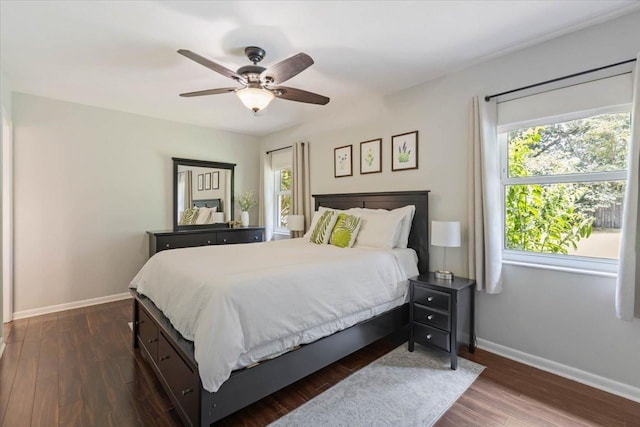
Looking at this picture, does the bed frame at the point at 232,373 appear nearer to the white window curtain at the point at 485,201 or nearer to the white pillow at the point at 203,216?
the white window curtain at the point at 485,201

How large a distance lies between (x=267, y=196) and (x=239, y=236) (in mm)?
989

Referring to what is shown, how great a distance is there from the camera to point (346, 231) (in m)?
3.13

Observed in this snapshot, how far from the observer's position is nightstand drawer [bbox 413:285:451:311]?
2460 mm

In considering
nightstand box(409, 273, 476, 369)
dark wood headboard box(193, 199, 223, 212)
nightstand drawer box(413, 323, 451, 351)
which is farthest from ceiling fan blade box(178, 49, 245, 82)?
dark wood headboard box(193, 199, 223, 212)

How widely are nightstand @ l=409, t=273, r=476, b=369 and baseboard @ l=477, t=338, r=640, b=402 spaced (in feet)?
0.66

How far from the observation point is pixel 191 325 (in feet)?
5.64

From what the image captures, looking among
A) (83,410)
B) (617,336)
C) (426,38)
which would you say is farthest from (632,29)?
(83,410)

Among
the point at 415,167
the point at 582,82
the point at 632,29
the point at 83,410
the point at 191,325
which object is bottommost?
the point at 83,410

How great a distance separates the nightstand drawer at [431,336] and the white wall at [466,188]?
564 millimetres

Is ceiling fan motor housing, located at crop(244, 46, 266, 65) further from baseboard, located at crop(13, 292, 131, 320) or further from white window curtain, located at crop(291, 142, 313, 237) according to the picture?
baseboard, located at crop(13, 292, 131, 320)

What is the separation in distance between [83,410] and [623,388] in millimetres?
3555

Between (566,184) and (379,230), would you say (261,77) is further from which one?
(566,184)

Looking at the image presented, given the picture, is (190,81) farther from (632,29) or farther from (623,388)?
(623,388)

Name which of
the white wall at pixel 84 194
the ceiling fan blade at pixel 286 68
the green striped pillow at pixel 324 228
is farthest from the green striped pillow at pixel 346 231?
the white wall at pixel 84 194
